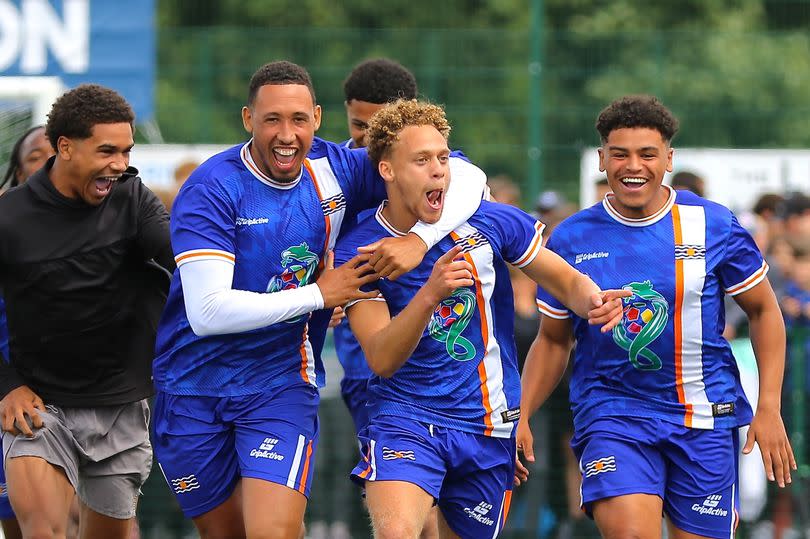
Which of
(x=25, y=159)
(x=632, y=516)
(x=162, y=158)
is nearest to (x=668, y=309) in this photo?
(x=632, y=516)

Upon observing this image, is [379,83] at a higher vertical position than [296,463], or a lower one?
higher

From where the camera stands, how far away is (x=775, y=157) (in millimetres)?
13969

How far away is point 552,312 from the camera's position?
6578mm

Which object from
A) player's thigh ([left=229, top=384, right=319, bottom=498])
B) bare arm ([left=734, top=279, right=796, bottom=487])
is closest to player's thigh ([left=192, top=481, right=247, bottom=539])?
player's thigh ([left=229, top=384, right=319, bottom=498])

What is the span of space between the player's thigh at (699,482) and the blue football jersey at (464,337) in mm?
829

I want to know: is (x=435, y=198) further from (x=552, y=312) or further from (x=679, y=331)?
(x=679, y=331)

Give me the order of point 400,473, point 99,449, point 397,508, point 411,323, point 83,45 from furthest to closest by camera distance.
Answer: point 83,45, point 99,449, point 400,473, point 397,508, point 411,323

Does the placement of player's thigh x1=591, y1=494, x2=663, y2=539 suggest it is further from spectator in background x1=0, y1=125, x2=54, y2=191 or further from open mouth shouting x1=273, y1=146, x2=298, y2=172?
spectator in background x1=0, y1=125, x2=54, y2=191

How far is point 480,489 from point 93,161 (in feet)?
7.44

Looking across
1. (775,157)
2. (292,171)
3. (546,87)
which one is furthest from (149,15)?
(292,171)

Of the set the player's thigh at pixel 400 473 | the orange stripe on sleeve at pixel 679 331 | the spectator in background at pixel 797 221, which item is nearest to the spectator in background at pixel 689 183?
the spectator in background at pixel 797 221

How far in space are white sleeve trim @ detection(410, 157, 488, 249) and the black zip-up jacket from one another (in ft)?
4.39

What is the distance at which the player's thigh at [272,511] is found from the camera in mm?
5840

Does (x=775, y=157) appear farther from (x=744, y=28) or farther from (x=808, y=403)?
(x=744, y=28)
